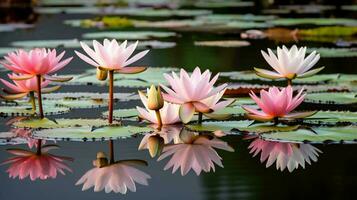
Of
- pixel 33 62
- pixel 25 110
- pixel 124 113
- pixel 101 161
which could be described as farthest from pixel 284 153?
pixel 25 110

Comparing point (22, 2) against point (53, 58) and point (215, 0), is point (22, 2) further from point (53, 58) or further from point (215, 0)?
point (53, 58)

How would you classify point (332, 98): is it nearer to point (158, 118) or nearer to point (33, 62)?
point (158, 118)

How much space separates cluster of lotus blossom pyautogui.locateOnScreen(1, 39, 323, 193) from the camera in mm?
1900

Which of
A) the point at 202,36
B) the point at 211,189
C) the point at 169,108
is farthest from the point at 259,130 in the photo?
the point at 202,36

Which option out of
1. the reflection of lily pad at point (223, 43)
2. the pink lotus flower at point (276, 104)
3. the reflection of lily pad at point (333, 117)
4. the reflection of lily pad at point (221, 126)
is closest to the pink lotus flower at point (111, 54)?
the reflection of lily pad at point (221, 126)

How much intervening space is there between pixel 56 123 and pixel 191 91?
0.40m

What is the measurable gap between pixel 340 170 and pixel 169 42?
355cm

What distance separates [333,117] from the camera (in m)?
2.39

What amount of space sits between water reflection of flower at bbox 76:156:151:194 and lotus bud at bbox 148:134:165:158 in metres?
0.11

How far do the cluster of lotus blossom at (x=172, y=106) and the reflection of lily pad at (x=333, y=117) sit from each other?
10 cm

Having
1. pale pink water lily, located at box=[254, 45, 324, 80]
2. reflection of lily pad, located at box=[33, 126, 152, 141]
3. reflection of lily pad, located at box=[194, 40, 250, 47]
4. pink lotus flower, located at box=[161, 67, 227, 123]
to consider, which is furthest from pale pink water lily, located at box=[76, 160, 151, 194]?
reflection of lily pad, located at box=[194, 40, 250, 47]

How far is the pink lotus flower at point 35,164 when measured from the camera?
1846 millimetres

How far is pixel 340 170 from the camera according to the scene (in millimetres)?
1836

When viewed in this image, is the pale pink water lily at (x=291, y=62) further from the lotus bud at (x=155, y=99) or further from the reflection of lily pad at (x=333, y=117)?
the lotus bud at (x=155, y=99)
